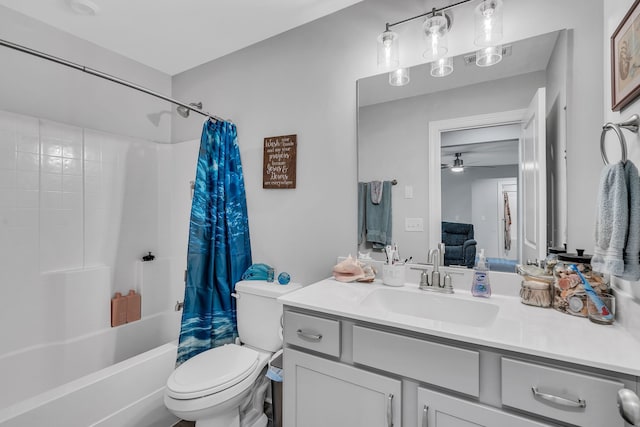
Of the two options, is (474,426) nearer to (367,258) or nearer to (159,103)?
(367,258)

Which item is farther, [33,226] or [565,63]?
[33,226]

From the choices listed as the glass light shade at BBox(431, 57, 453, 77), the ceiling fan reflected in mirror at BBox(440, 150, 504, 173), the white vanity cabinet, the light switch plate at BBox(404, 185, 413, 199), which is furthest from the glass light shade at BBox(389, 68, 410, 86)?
the white vanity cabinet

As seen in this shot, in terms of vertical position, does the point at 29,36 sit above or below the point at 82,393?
above

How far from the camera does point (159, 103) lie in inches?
105

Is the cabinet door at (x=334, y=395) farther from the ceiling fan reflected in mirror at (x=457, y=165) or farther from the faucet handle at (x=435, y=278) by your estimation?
the ceiling fan reflected in mirror at (x=457, y=165)

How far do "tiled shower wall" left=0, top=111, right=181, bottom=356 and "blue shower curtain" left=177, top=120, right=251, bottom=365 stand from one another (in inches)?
31.5

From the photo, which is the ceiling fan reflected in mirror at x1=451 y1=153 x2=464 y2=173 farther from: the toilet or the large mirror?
the toilet

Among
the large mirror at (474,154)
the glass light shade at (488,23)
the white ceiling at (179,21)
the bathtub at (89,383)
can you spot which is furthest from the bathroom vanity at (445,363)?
the white ceiling at (179,21)

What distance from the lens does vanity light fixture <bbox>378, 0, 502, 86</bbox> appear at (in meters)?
1.33

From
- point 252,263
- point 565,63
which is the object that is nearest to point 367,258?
point 252,263

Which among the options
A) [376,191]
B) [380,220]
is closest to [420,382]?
[380,220]

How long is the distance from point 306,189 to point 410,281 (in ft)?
2.75

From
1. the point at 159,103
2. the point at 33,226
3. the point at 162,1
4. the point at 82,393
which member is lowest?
the point at 82,393

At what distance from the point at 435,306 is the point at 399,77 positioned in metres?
1.18
